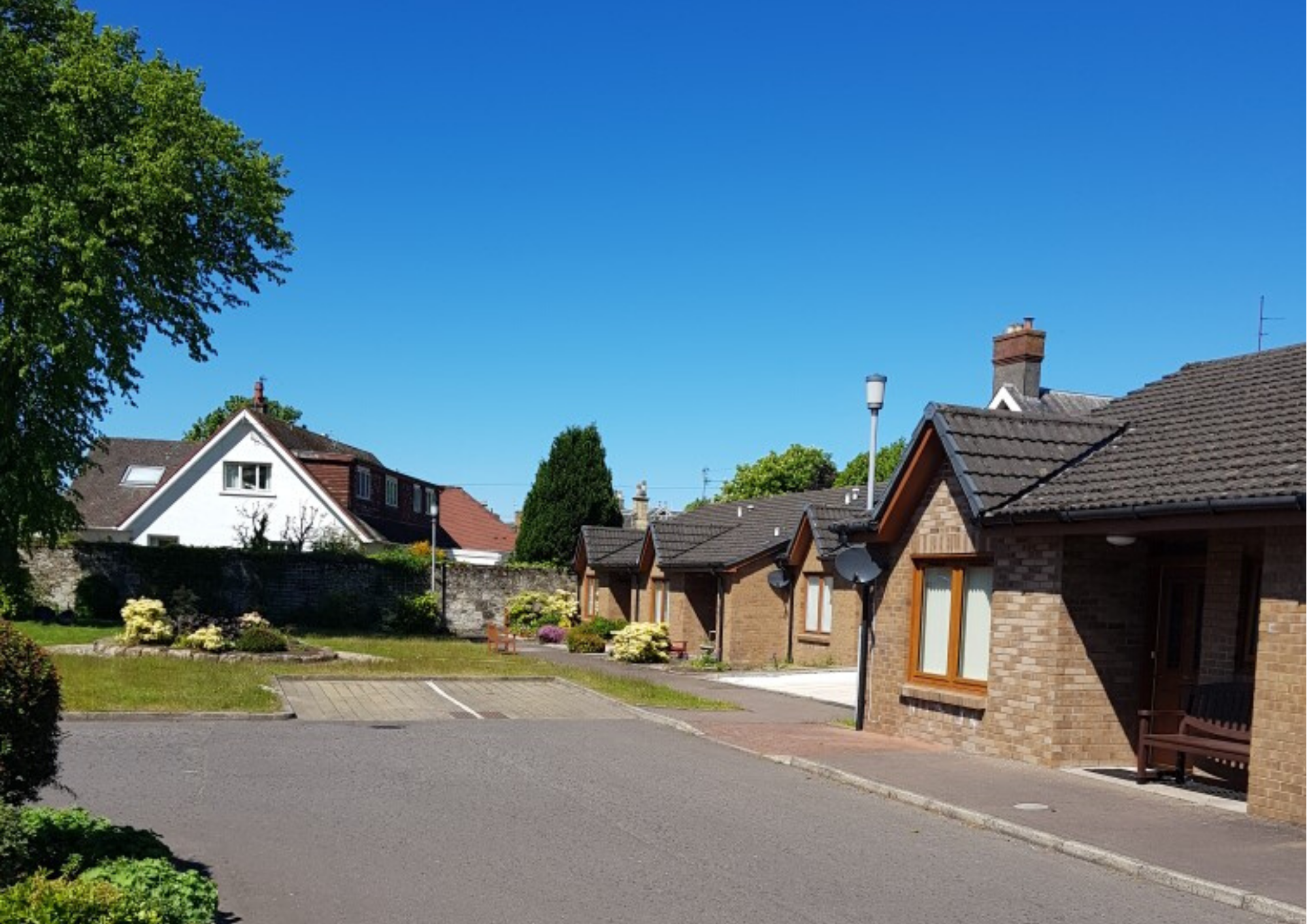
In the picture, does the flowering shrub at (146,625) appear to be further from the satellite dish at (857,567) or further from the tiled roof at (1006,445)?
the tiled roof at (1006,445)

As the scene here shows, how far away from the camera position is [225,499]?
4756 centimetres

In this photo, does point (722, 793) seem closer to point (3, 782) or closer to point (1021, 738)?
point (1021, 738)

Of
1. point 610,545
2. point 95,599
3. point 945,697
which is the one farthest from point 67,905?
point 610,545

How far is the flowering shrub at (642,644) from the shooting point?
32.9m

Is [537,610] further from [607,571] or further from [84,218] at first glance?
[84,218]

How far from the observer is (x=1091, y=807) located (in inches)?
447

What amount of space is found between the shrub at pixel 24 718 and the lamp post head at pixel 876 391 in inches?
500

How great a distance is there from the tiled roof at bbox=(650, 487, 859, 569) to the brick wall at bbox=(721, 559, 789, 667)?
64 cm

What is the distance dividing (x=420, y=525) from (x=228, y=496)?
12.3 m

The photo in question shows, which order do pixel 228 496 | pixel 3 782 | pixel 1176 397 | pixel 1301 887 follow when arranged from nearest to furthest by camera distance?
pixel 3 782
pixel 1301 887
pixel 1176 397
pixel 228 496

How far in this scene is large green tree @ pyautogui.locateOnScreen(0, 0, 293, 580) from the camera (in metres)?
27.2

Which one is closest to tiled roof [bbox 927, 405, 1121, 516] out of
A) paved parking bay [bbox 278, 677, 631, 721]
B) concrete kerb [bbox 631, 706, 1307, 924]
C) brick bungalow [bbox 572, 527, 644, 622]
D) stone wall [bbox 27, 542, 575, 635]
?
concrete kerb [bbox 631, 706, 1307, 924]

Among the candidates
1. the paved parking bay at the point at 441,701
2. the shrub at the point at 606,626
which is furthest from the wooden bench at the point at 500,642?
the paved parking bay at the point at 441,701

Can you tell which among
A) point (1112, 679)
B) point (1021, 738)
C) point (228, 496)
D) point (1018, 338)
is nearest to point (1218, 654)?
point (1112, 679)
